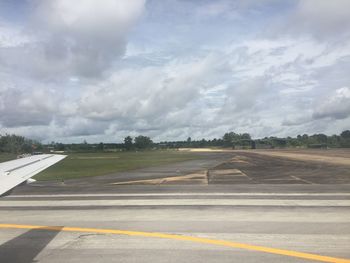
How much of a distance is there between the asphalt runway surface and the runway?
0.02 metres

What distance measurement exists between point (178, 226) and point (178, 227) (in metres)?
0.13

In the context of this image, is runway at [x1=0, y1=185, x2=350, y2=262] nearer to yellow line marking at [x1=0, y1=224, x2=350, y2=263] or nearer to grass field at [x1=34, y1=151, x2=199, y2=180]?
yellow line marking at [x1=0, y1=224, x2=350, y2=263]

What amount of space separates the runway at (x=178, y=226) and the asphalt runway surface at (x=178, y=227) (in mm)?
22

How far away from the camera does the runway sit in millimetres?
8492

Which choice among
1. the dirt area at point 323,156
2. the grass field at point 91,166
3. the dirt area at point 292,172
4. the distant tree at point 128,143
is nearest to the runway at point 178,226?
the dirt area at point 292,172

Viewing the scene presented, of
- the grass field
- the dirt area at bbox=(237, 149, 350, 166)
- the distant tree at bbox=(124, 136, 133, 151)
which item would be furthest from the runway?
the distant tree at bbox=(124, 136, 133, 151)

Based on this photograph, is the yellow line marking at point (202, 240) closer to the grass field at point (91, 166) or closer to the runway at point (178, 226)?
the runway at point (178, 226)

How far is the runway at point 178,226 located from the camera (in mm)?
8492

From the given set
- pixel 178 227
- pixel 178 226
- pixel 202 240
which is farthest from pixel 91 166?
pixel 202 240

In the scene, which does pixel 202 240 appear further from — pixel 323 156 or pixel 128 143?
pixel 128 143

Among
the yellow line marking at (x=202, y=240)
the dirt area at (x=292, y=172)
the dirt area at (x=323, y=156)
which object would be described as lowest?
the yellow line marking at (x=202, y=240)

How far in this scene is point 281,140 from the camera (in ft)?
618

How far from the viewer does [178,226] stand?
11.2 m

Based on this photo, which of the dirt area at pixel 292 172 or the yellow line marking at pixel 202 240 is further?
the dirt area at pixel 292 172
